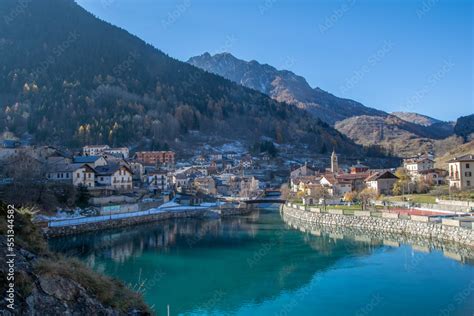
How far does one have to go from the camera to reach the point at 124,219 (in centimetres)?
4419

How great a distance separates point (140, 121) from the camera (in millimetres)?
115250

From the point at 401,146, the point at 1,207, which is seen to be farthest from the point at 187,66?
the point at 1,207

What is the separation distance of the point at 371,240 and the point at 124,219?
24.4 meters

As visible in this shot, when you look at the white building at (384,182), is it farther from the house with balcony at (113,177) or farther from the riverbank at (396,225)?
the house with balcony at (113,177)

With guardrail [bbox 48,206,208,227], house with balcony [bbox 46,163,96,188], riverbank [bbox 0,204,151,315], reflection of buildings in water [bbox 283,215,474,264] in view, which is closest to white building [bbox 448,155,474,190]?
reflection of buildings in water [bbox 283,215,474,264]

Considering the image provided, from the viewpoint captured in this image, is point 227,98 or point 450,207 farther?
point 227,98

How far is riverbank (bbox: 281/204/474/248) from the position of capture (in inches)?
1138

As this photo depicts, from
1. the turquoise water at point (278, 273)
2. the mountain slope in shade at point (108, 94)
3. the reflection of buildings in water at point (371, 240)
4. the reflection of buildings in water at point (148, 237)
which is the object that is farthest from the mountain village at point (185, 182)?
the mountain slope in shade at point (108, 94)

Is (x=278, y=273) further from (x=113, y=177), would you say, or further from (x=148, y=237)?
(x=113, y=177)

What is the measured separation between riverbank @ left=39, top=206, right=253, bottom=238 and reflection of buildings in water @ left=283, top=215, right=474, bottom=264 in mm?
16329

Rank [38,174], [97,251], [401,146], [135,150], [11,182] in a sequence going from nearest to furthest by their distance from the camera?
[97,251]
[11,182]
[38,174]
[135,150]
[401,146]

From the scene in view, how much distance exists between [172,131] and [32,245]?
11217cm

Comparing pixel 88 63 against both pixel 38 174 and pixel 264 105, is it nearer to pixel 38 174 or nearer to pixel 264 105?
pixel 264 105

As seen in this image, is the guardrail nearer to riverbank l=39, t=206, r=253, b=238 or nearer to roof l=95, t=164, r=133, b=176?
riverbank l=39, t=206, r=253, b=238
